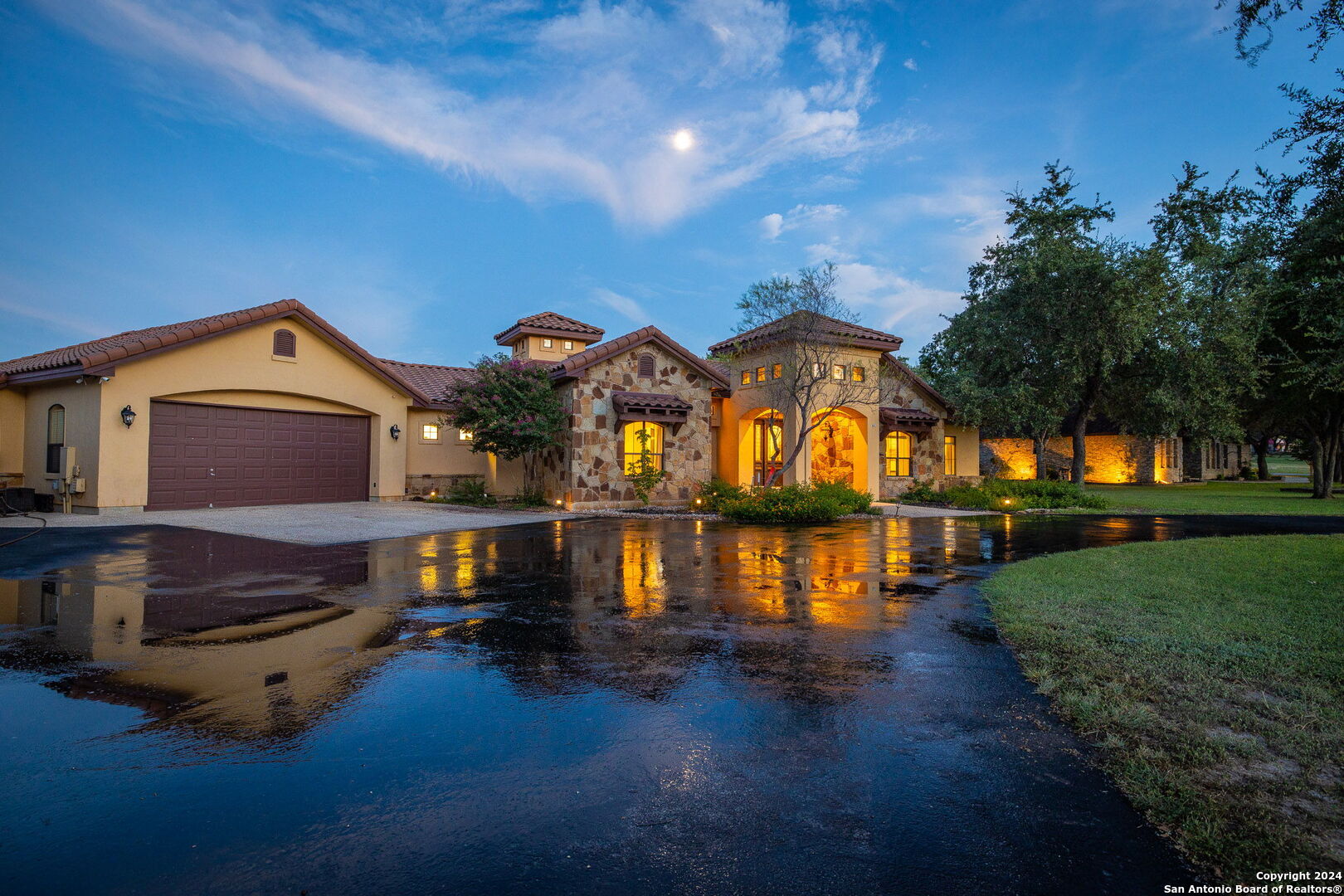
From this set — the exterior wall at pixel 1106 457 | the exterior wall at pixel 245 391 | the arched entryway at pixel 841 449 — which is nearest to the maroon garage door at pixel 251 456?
the exterior wall at pixel 245 391

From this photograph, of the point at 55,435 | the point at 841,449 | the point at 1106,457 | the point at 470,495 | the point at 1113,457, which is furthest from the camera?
the point at 1106,457

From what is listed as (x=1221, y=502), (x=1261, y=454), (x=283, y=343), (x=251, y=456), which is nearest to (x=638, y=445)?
(x=283, y=343)

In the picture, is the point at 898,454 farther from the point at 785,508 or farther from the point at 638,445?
the point at 785,508

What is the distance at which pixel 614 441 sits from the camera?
20.2 metres

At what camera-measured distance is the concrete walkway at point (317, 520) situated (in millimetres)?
12672

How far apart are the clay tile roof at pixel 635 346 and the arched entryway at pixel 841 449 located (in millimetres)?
3730

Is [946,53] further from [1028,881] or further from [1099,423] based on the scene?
[1099,423]

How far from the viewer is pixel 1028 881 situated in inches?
91.7

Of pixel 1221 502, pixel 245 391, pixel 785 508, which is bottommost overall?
pixel 1221 502

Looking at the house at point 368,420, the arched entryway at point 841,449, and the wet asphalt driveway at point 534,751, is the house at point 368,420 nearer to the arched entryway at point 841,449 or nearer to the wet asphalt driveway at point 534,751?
the arched entryway at point 841,449

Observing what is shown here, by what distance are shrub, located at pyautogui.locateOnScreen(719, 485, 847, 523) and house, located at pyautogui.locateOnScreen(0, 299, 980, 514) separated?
4271mm

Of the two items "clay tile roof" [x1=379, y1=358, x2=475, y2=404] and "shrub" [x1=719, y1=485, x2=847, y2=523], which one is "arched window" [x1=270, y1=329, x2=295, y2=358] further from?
"shrub" [x1=719, y1=485, x2=847, y2=523]

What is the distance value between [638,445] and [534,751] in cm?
1760

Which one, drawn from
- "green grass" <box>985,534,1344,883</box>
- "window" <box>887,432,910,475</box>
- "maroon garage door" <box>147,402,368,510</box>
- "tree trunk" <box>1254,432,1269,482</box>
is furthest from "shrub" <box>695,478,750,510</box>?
"tree trunk" <box>1254,432,1269,482</box>
